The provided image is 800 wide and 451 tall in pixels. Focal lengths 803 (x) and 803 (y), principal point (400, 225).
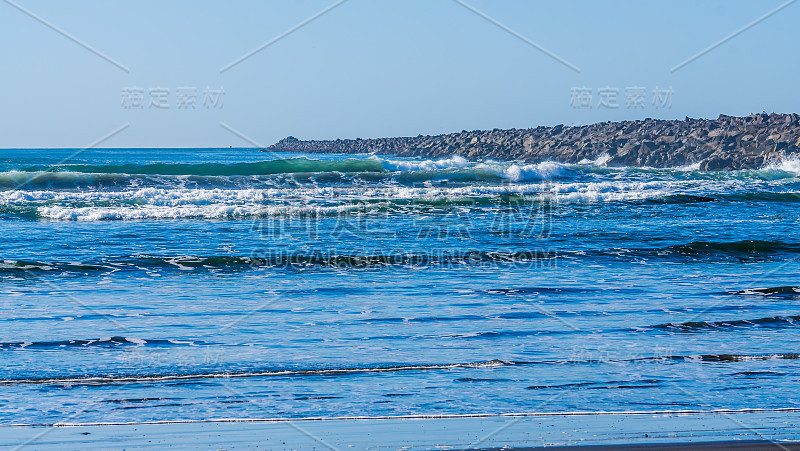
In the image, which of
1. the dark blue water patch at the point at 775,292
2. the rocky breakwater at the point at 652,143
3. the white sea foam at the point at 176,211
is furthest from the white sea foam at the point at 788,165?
the dark blue water patch at the point at 775,292

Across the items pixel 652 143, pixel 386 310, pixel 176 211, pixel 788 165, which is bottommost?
pixel 386 310

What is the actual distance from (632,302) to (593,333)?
5.95 ft

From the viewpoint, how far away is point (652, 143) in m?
43.0

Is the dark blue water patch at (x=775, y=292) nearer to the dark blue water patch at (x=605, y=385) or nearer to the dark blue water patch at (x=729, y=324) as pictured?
the dark blue water patch at (x=729, y=324)

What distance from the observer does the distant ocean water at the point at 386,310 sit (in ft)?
17.7

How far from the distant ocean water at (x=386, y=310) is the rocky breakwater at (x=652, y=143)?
1984 centimetres

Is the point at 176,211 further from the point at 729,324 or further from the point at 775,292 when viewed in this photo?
the point at 729,324

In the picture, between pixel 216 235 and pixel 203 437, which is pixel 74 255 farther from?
pixel 203 437

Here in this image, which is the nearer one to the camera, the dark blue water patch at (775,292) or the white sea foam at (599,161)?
the dark blue water patch at (775,292)

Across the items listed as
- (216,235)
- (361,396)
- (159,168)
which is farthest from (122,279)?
(159,168)

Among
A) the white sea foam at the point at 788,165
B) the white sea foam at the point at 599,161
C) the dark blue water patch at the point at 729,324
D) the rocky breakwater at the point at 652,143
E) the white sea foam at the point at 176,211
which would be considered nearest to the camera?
the dark blue water patch at the point at 729,324

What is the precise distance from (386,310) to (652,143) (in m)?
37.6

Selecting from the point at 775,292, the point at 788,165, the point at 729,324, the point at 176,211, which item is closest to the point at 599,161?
the point at 788,165

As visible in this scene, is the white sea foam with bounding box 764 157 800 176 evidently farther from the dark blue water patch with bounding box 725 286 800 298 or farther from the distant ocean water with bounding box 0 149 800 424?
the dark blue water patch with bounding box 725 286 800 298
